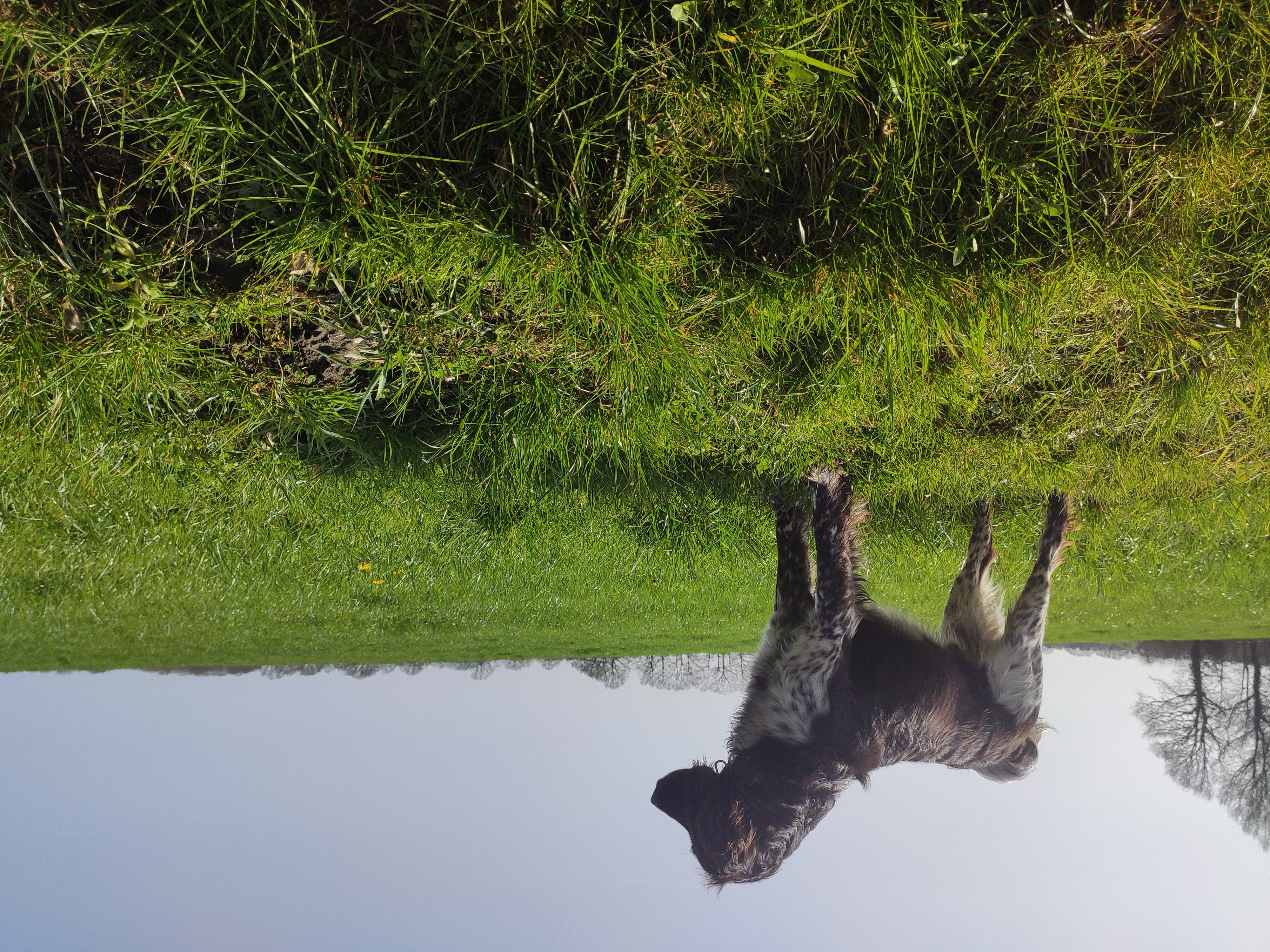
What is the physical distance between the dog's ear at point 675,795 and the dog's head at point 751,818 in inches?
1.7

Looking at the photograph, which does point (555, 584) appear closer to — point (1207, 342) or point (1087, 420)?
point (1087, 420)

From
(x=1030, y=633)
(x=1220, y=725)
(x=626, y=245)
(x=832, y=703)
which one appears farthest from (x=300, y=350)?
(x=1220, y=725)

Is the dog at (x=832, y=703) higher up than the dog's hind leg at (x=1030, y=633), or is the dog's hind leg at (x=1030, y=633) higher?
the dog's hind leg at (x=1030, y=633)

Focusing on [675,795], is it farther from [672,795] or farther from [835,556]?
[835,556]

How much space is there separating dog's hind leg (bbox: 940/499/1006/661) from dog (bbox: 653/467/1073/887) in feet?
0.09

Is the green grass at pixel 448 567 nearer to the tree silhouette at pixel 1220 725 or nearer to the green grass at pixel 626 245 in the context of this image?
the green grass at pixel 626 245

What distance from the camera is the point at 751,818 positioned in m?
2.53

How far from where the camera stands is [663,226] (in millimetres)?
1630

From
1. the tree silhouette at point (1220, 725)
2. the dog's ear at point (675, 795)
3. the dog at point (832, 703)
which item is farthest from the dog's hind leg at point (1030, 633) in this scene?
the tree silhouette at point (1220, 725)

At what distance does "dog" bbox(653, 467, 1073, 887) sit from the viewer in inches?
98.1

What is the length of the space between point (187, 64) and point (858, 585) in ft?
8.15

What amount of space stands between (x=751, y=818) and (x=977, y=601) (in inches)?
52.6

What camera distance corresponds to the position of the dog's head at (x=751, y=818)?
2.52 m

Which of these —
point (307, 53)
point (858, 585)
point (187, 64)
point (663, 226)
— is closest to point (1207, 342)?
point (858, 585)
